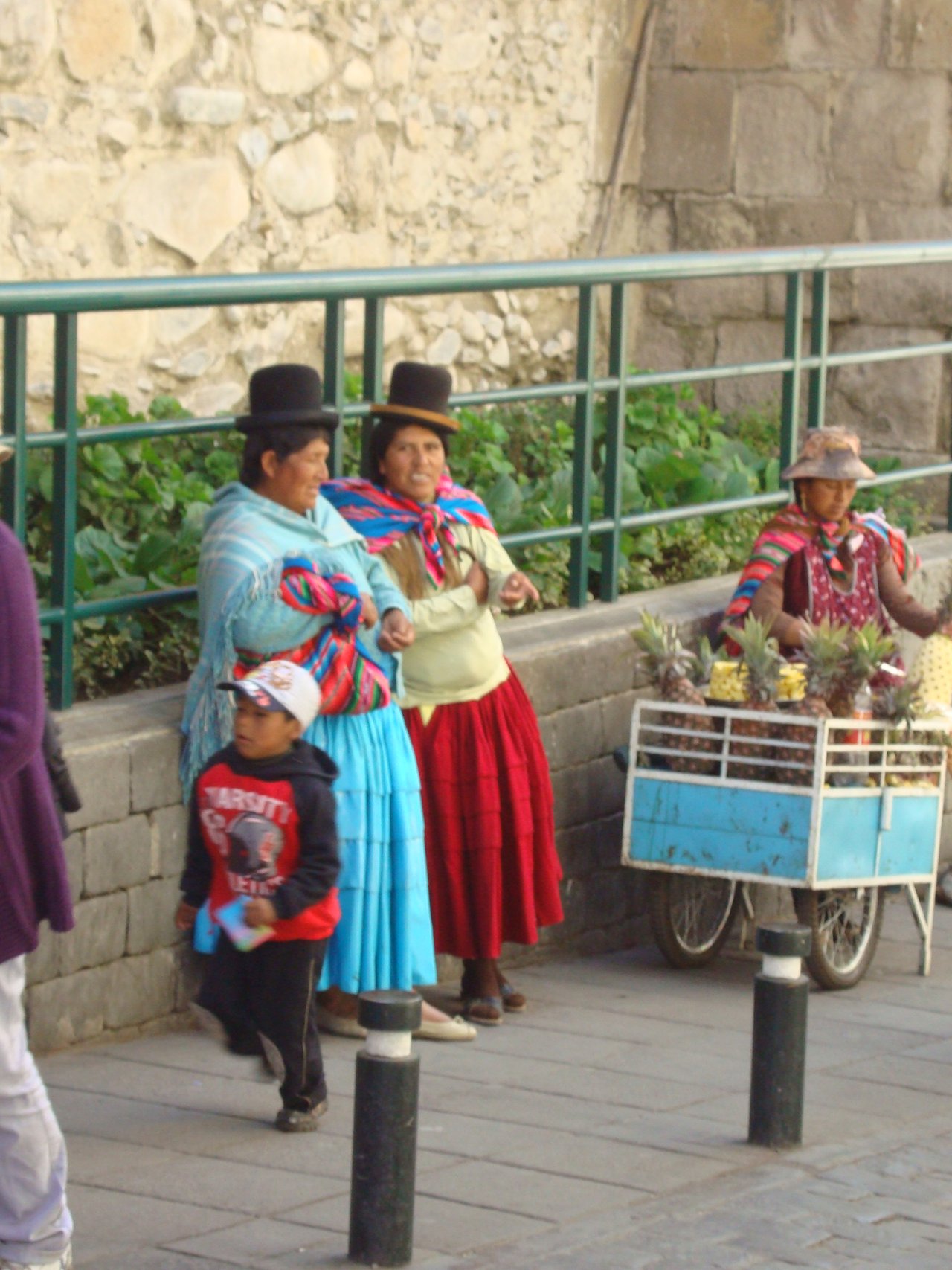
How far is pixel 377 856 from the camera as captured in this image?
19.2 feet

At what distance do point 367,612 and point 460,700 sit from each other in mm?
652

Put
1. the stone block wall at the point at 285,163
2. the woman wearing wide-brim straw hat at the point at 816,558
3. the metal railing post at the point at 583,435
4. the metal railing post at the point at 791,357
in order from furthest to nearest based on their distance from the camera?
the metal railing post at the point at 791,357
the stone block wall at the point at 285,163
the metal railing post at the point at 583,435
the woman wearing wide-brim straw hat at the point at 816,558

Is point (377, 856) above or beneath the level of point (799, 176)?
beneath

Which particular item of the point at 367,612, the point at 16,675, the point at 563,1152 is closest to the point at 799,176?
the point at 367,612

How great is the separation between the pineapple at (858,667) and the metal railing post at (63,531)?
7.34 feet

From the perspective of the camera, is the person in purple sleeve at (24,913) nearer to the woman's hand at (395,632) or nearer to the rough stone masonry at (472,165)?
the woman's hand at (395,632)

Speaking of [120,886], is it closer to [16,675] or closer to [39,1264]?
[39,1264]

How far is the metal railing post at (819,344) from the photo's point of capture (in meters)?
8.36

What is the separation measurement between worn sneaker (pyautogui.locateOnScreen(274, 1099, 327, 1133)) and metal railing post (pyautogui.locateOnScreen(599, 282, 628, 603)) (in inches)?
110

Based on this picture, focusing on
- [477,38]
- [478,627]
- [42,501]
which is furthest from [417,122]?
[478,627]

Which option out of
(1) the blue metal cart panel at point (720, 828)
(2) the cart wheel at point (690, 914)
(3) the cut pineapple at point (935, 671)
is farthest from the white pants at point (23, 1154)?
(3) the cut pineapple at point (935, 671)

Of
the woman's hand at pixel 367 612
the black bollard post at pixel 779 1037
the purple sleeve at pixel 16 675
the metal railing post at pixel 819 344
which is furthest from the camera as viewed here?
the metal railing post at pixel 819 344

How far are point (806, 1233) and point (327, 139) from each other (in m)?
5.53

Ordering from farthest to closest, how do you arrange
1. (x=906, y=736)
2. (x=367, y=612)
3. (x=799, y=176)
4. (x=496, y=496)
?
(x=799, y=176), (x=496, y=496), (x=906, y=736), (x=367, y=612)
